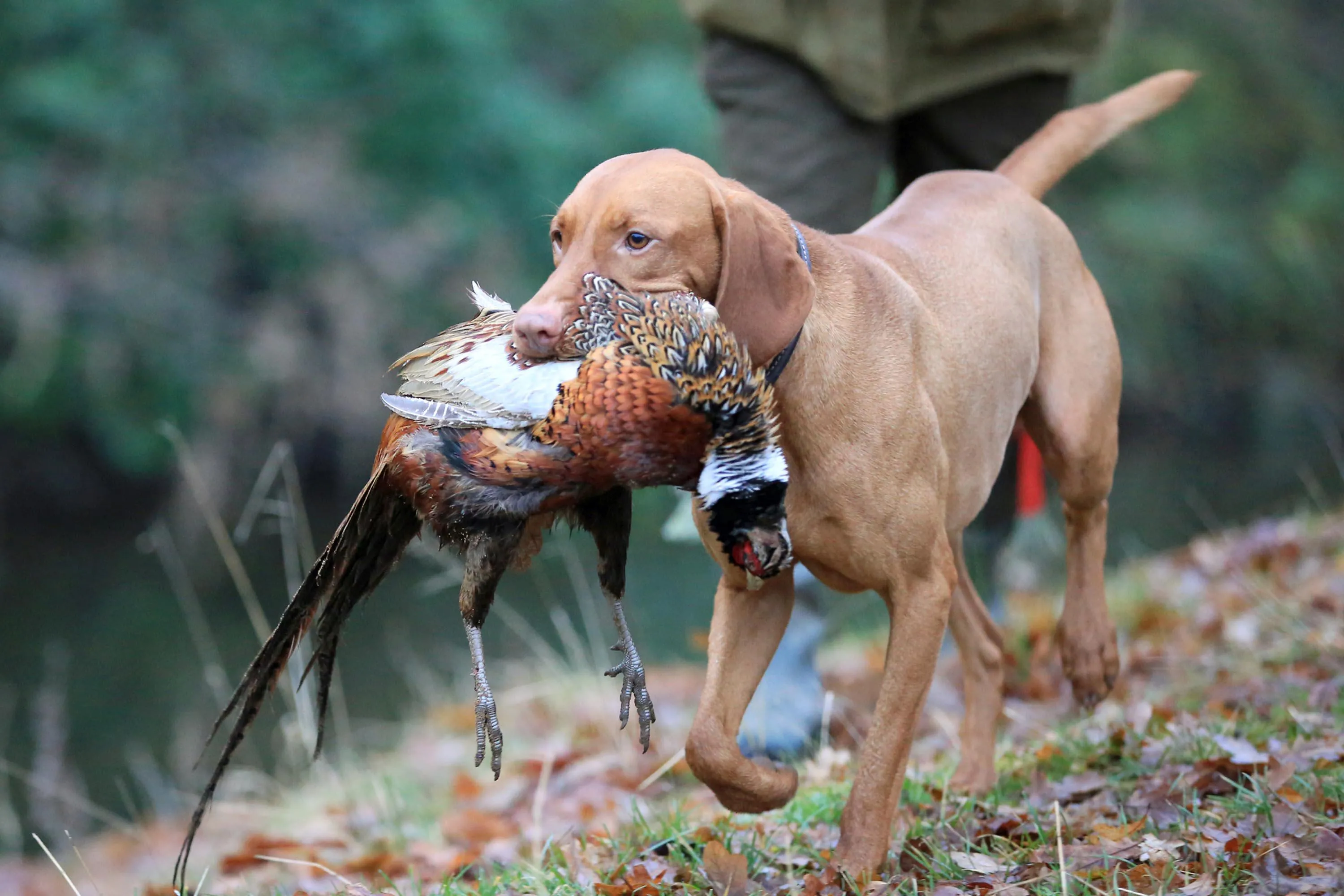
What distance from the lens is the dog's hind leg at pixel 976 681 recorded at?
343 cm

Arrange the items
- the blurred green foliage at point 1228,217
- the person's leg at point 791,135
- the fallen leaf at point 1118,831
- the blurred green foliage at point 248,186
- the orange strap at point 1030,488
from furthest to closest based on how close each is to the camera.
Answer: the blurred green foliage at point 1228,217 → the blurred green foliage at point 248,186 → the orange strap at point 1030,488 → the person's leg at point 791,135 → the fallen leaf at point 1118,831

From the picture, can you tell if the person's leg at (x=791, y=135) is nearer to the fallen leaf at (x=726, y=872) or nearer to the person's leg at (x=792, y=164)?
the person's leg at (x=792, y=164)

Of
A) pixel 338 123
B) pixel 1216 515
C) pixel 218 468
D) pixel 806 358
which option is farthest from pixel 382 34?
pixel 806 358

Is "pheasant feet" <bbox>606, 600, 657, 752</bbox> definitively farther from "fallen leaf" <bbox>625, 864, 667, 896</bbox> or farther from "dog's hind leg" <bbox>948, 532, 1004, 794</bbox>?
"dog's hind leg" <bbox>948, 532, 1004, 794</bbox>

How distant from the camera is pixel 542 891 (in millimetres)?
2682

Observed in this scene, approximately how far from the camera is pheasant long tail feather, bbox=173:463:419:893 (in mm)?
2523

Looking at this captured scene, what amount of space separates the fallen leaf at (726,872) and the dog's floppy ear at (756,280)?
0.98 meters

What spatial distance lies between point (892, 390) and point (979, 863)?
941mm

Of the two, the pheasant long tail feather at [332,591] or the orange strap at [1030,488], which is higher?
the pheasant long tail feather at [332,591]

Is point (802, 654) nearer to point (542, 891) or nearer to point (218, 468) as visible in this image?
point (542, 891)

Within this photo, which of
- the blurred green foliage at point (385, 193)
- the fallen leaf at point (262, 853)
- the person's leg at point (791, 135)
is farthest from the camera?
the blurred green foliage at point (385, 193)

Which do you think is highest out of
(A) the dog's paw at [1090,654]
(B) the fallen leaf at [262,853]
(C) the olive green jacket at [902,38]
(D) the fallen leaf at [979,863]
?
(C) the olive green jacket at [902,38]

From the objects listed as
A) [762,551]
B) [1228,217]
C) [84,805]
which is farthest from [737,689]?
[1228,217]

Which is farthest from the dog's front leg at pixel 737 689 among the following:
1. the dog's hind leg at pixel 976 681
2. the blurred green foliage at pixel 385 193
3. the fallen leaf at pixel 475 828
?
the blurred green foliage at pixel 385 193
